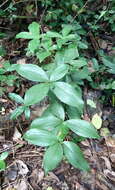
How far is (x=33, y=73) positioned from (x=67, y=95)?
0.18m

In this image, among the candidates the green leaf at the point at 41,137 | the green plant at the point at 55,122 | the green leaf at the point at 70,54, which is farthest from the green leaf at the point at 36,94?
the green leaf at the point at 70,54

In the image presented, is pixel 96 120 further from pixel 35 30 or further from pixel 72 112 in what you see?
pixel 35 30

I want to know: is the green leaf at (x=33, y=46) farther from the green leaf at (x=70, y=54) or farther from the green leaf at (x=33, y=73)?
the green leaf at (x=33, y=73)

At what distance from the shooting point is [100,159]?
1.62m

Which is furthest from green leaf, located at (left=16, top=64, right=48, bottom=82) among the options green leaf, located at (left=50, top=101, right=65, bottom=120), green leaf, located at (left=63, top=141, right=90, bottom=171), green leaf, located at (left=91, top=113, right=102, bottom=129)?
green leaf, located at (left=91, top=113, right=102, bottom=129)

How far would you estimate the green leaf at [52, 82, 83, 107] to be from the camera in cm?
109

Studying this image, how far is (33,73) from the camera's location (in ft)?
3.80

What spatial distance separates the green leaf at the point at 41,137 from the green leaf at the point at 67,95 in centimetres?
15

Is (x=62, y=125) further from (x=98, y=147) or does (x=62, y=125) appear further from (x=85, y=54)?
(x=85, y=54)

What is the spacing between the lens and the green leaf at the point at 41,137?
3.45ft

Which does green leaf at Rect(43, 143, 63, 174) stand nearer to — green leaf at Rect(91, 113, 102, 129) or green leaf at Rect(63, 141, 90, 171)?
green leaf at Rect(63, 141, 90, 171)

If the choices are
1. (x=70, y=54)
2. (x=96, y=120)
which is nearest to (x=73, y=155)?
(x=70, y=54)

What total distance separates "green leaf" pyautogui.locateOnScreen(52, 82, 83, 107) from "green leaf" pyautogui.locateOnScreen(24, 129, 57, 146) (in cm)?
15

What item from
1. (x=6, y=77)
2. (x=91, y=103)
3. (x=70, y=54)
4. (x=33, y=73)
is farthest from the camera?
(x=91, y=103)
